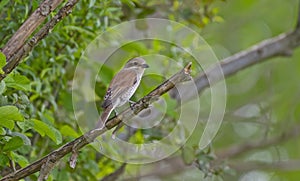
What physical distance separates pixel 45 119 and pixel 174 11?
2.75ft

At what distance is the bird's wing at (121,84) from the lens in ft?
3.77

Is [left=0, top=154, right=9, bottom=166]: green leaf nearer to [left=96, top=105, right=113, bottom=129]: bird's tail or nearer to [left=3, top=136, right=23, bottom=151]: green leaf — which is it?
[left=3, top=136, right=23, bottom=151]: green leaf

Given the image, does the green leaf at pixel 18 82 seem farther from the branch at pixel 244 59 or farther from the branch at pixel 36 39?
the branch at pixel 244 59

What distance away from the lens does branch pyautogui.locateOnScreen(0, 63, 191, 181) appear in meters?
1.01

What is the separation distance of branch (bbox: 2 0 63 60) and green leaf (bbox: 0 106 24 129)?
12cm

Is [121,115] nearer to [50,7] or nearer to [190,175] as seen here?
[50,7]

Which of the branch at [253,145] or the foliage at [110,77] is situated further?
the branch at [253,145]

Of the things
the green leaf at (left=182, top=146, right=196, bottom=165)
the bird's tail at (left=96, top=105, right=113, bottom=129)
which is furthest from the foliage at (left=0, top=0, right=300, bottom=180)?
the bird's tail at (left=96, top=105, right=113, bottom=129)

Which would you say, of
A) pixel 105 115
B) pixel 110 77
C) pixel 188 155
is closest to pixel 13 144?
pixel 105 115

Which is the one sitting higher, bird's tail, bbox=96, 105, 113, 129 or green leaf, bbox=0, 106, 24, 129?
green leaf, bbox=0, 106, 24, 129

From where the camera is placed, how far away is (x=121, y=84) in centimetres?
117

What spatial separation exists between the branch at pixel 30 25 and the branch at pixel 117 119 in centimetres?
21

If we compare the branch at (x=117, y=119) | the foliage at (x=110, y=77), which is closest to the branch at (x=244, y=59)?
the foliage at (x=110, y=77)

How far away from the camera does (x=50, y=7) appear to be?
116 centimetres
